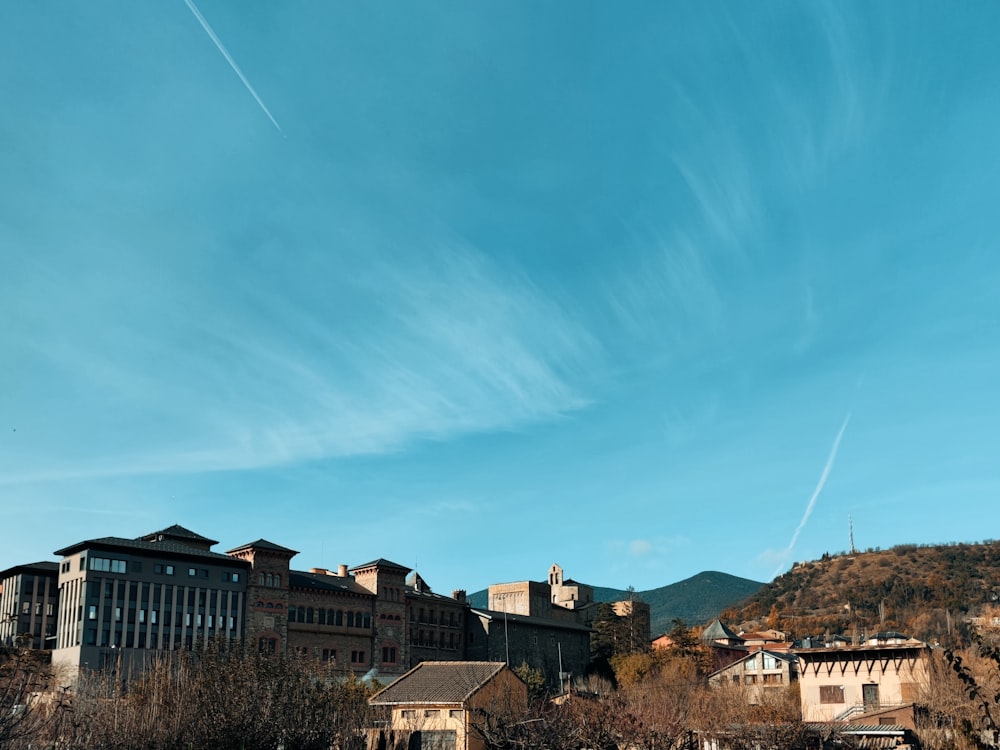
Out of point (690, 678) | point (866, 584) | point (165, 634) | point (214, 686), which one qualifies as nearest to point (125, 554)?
point (165, 634)

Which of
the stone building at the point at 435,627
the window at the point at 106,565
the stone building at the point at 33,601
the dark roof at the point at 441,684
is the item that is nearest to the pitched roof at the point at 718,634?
the stone building at the point at 435,627

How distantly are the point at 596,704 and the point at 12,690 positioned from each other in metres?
31.0

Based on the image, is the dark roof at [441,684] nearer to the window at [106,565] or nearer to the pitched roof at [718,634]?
the window at [106,565]

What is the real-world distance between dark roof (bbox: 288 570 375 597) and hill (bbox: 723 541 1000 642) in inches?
2469

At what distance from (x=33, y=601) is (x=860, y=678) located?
63502 millimetres

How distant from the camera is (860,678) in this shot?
57.3 meters

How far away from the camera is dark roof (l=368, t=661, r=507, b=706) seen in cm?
5141

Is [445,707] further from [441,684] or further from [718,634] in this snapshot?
[718,634]

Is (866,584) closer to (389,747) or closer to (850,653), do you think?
(850,653)

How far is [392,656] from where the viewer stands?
88.4 m

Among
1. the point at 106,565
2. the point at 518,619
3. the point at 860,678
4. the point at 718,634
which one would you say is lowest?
the point at 860,678

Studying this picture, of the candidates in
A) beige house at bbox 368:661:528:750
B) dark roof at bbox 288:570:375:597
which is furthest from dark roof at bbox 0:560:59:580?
beige house at bbox 368:661:528:750

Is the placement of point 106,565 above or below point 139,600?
above

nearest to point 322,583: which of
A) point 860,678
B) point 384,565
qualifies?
point 384,565
